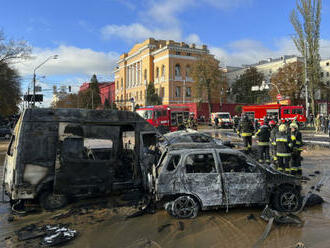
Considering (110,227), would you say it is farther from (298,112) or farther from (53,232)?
(298,112)

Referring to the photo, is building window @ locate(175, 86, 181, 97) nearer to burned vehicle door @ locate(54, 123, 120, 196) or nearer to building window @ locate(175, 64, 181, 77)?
building window @ locate(175, 64, 181, 77)

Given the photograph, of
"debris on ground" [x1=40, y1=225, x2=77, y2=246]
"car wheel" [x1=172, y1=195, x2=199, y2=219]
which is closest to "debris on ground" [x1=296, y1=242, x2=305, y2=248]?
"car wheel" [x1=172, y1=195, x2=199, y2=219]

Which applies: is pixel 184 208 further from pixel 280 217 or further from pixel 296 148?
pixel 296 148

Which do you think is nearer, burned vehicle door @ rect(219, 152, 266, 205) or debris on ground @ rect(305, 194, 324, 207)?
burned vehicle door @ rect(219, 152, 266, 205)

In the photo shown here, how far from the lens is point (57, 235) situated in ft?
15.0

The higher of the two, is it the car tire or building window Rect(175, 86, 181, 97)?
building window Rect(175, 86, 181, 97)

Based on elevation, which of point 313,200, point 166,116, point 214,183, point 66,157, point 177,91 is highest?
Result: point 177,91

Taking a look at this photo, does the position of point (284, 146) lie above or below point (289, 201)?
above

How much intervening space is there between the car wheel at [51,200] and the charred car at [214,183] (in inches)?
80.9

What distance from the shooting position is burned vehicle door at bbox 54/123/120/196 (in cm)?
565

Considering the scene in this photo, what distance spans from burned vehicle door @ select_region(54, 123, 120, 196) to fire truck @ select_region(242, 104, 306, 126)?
25.5 meters

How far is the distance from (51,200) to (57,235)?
1344mm

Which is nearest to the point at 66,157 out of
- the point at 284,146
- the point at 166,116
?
the point at 284,146

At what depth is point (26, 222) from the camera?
17.2 feet
